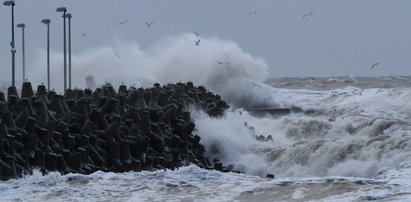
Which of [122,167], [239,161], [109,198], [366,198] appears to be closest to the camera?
[366,198]

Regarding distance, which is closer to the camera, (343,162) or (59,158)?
(59,158)

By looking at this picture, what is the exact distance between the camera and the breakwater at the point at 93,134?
13.9m

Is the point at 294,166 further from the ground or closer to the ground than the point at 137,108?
closer to the ground

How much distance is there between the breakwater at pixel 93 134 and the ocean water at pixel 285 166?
1.33 meters

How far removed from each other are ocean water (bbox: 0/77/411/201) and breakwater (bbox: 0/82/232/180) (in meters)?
1.33

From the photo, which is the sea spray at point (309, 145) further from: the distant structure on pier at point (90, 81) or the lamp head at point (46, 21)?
the distant structure on pier at point (90, 81)

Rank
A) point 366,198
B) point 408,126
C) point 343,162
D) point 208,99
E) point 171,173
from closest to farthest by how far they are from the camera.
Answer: point 366,198, point 171,173, point 343,162, point 408,126, point 208,99

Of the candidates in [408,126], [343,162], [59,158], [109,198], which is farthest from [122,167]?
[408,126]

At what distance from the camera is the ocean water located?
9.83m

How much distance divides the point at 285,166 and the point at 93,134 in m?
4.47

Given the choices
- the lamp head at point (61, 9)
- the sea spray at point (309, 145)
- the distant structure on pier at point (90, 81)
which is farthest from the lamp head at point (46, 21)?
the sea spray at point (309, 145)

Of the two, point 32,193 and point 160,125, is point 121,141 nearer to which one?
point 160,125

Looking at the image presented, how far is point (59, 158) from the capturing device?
46.3 feet

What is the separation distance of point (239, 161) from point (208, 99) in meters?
5.72
